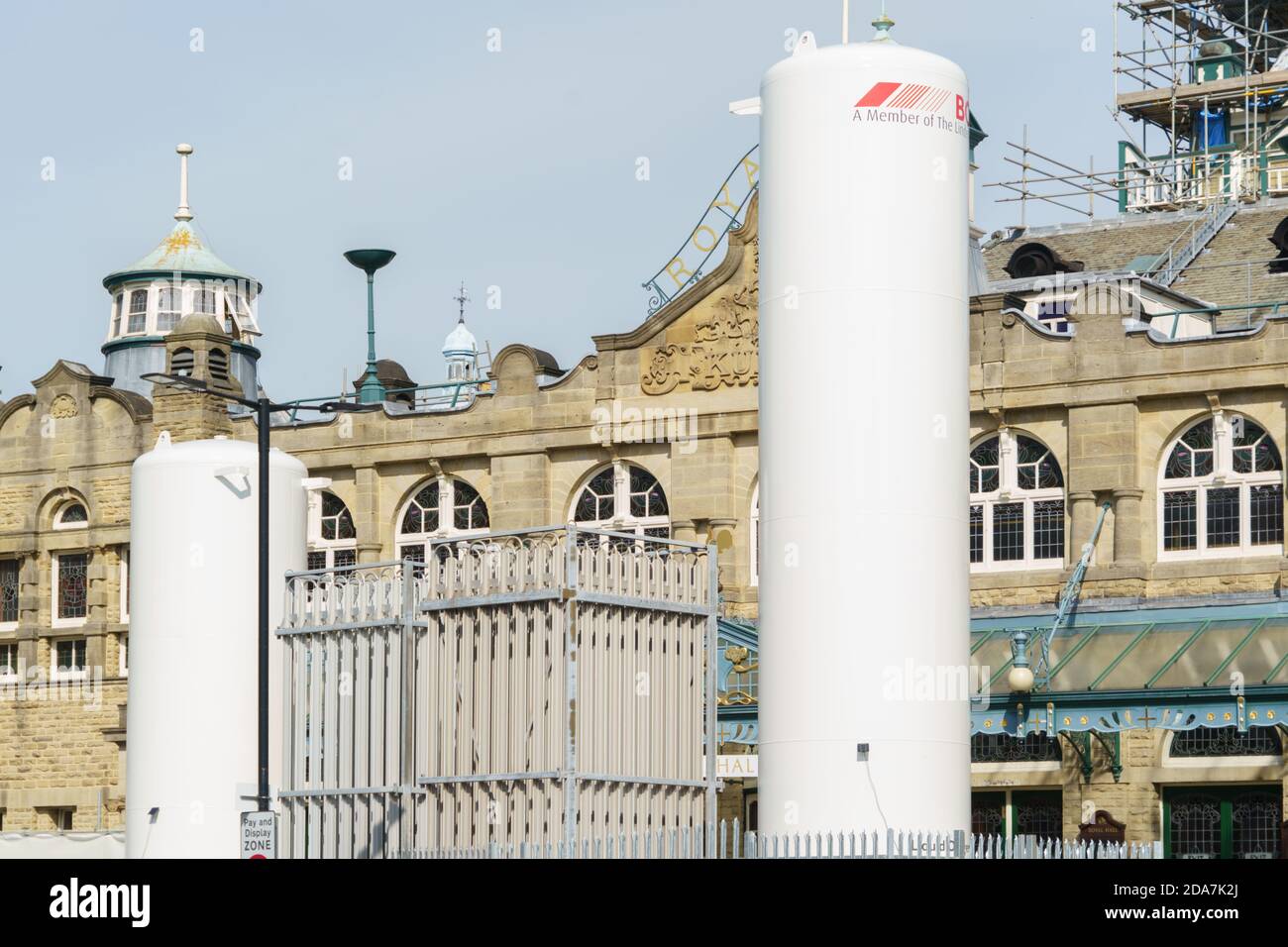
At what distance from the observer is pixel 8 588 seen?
5303 centimetres

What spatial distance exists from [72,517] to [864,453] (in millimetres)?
30482

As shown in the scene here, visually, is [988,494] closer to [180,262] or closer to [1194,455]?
[1194,455]

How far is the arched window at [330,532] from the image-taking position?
49.4m

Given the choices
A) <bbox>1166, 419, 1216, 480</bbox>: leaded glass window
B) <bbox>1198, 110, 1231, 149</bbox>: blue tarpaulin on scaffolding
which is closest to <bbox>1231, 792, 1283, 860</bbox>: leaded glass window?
<bbox>1166, 419, 1216, 480</bbox>: leaded glass window

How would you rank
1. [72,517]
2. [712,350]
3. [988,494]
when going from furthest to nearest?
[72,517] < [712,350] < [988,494]

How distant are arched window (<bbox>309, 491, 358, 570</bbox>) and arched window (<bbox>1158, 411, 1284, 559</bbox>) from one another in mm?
16464

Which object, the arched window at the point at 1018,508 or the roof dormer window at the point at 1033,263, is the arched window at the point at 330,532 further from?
the roof dormer window at the point at 1033,263

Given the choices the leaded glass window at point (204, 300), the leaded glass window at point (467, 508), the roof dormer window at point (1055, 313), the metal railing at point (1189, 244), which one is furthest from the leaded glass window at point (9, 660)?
the metal railing at point (1189, 244)

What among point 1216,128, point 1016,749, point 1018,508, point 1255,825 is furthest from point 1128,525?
point 1216,128

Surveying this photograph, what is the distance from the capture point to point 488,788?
93.2 feet
